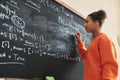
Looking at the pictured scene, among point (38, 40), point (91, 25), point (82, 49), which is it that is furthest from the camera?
point (82, 49)

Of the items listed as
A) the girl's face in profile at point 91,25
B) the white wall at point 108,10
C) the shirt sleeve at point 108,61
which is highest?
the white wall at point 108,10

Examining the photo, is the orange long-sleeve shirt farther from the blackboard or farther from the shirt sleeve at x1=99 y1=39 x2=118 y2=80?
the blackboard

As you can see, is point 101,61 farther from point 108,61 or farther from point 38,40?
point 38,40

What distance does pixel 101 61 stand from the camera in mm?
2258

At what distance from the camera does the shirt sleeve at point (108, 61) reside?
2.14 meters

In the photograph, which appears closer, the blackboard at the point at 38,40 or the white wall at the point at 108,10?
the blackboard at the point at 38,40

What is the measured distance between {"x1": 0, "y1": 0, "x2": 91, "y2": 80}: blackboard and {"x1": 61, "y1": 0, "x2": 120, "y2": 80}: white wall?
14.1 inches

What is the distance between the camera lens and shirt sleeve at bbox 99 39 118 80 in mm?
2139

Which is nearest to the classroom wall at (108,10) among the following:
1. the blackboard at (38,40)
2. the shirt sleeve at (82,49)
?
the blackboard at (38,40)

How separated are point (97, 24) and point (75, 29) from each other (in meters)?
0.32

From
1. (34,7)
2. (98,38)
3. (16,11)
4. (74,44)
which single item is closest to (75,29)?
(74,44)

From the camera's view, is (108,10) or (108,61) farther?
(108,10)

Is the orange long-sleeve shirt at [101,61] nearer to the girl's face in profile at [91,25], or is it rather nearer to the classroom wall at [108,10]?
the girl's face in profile at [91,25]

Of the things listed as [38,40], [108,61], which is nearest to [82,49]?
[108,61]
